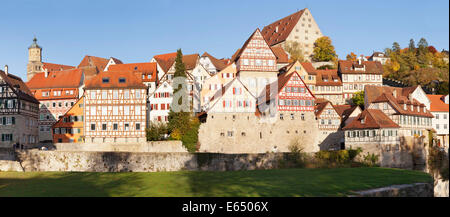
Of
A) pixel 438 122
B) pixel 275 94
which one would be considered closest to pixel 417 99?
pixel 438 122

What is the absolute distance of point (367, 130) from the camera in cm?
5188

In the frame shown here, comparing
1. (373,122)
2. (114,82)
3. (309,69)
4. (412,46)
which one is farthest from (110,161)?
(412,46)

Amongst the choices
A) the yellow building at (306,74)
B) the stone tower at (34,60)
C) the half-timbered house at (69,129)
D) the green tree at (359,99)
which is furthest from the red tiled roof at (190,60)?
the stone tower at (34,60)

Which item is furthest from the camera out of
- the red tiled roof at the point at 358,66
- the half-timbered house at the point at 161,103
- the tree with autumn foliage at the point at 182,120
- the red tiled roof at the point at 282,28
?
the red tiled roof at the point at 282,28

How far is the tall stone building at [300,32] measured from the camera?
96.8m

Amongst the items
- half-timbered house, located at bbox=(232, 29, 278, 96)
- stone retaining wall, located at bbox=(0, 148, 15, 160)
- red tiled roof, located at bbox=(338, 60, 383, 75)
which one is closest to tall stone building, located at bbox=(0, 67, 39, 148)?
stone retaining wall, located at bbox=(0, 148, 15, 160)

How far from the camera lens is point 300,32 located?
9769 cm

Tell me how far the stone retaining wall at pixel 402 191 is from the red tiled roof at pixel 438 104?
32616 mm

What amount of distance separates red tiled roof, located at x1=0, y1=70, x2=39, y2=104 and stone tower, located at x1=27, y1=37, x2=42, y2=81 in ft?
116

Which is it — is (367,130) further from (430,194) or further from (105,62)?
(105,62)

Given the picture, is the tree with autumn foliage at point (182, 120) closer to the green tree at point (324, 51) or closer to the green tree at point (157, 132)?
the green tree at point (157, 132)

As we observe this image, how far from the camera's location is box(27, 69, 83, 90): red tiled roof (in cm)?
6912

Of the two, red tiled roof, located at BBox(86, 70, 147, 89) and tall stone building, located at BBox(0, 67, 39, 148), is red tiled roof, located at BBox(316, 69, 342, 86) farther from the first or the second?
tall stone building, located at BBox(0, 67, 39, 148)
